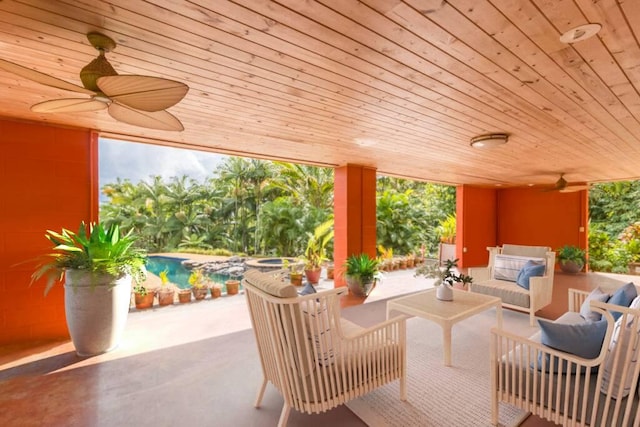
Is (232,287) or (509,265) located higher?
(509,265)

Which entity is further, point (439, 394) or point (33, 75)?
point (439, 394)

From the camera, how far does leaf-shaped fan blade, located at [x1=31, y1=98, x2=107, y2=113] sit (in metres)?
1.70

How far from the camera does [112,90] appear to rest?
1.49m

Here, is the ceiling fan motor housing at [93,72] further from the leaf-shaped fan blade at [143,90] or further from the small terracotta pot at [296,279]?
the small terracotta pot at [296,279]

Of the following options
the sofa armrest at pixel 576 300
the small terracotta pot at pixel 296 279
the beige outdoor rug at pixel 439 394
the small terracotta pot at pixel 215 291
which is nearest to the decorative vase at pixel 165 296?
the small terracotta pot at pixel 215 291

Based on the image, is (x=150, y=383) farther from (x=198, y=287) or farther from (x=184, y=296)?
(x=198, y=287)

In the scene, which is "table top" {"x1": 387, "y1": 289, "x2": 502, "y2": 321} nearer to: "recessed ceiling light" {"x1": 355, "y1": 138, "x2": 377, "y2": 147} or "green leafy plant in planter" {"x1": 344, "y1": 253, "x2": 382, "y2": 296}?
"green leafy plant in planter" {"x1": 344, "y1": 253, "x2": 382, "y2": 296}

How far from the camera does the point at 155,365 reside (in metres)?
2.71

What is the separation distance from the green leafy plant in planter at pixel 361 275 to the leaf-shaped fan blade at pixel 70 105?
4040 millimetres

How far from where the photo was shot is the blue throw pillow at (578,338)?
1.58 m

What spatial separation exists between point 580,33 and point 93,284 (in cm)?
414

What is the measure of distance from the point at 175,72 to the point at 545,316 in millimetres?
5262

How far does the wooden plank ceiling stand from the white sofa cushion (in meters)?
1.76

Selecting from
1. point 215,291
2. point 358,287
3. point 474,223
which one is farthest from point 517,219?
point 215,291
